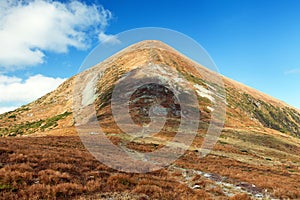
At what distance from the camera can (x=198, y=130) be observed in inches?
2739

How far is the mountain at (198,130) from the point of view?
2105 centimetres

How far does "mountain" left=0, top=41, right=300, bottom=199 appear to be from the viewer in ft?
69.1

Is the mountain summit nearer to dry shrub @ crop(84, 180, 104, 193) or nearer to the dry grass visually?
the dry grass

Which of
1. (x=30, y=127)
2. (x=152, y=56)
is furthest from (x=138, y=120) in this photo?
(x=152, y=56)

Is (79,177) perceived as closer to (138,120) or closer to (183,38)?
(183,38)

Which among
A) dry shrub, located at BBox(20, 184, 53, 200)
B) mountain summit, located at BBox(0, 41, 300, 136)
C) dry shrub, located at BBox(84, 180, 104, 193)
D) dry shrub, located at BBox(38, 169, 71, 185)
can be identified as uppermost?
mountain summit, located at BBox(0, 41, 300, 136)

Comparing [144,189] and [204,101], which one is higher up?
[204,101]

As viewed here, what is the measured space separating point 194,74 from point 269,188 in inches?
4548

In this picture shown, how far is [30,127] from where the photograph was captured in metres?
96.8

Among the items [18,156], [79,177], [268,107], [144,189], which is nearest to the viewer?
[144,189]

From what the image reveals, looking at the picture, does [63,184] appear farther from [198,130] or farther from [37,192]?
[198,130]

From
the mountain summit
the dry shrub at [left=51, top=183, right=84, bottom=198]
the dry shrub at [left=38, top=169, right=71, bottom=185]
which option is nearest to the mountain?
the dry shrub at [left=51, top=183, right=84, bottom=198]

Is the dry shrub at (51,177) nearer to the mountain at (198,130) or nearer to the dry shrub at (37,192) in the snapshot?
the mountain at (198,130)

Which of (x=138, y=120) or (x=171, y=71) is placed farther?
(x=171, y=71)
